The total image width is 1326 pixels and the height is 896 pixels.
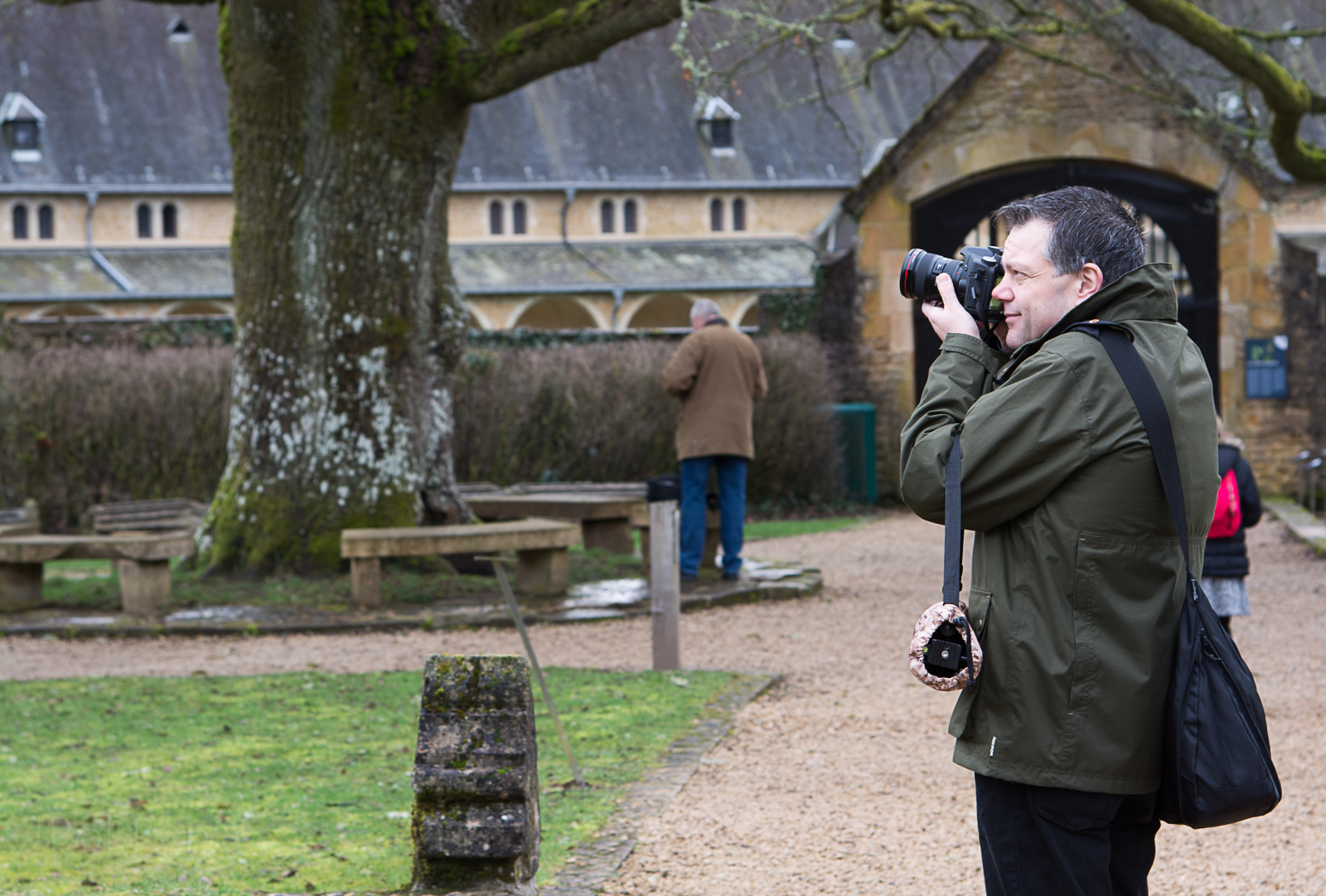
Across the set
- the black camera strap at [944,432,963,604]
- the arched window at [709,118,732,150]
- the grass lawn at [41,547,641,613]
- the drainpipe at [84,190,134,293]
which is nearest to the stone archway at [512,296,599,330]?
the arched window at [709,118,732,150]

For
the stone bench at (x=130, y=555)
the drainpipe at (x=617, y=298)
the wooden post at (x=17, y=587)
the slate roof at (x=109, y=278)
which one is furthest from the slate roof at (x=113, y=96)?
the stone bench at (x=130, y=555)

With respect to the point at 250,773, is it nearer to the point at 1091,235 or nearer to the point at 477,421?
the point at 1091,235

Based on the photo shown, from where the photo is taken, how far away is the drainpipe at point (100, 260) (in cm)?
3600

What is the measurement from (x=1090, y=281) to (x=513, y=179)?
38123 mm

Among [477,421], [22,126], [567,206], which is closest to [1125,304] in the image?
[477,421]

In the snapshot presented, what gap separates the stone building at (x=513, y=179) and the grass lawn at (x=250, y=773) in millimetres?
30363

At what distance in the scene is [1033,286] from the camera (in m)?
2.45

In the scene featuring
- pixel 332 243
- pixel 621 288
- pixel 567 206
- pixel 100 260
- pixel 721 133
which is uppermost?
pixel 721 133

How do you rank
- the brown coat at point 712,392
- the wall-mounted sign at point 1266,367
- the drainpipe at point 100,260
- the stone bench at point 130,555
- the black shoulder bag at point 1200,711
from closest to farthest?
the black shoulder bag at point 1200,711 → the stone bench at point 130,555 → the brown coat at point 712,392 → the wall-mounted sign at point 1266,367 → the drainpipe at point 100,260

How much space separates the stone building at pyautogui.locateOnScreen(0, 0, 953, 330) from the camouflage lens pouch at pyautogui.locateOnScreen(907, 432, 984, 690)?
3479 cm

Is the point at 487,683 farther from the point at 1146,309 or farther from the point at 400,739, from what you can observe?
the point at 400,739

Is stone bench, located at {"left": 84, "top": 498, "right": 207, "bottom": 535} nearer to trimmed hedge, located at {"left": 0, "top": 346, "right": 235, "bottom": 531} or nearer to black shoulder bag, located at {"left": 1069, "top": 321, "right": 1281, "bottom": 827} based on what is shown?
trimmed hedge, located at {"left": 0, "top": 346, "right": 235, "bottom": 531}

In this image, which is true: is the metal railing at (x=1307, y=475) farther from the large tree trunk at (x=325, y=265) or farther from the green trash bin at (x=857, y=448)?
the large tree trunk at (x=325, y=265)

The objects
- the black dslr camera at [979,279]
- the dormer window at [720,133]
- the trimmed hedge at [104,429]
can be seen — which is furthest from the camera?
the dormer window at [720,133]
